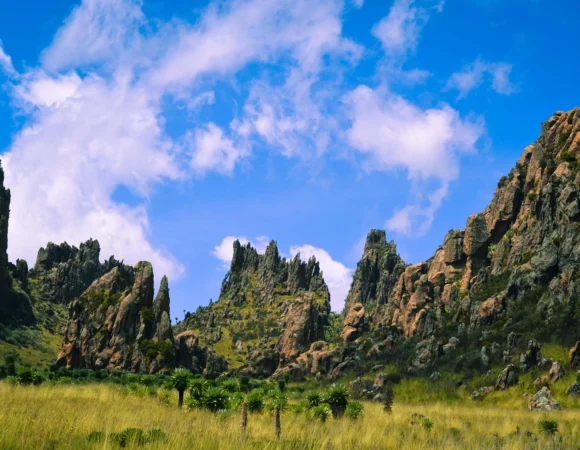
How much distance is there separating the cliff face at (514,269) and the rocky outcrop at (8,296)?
78.6 m

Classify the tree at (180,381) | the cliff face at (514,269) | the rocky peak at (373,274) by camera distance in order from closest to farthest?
the tree at (180,381), the cliff face at (514,269), the rocky peak at (373,274)

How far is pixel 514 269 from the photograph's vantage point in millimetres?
70375

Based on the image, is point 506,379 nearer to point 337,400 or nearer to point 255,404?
point 337,400

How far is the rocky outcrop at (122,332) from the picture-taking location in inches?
2938

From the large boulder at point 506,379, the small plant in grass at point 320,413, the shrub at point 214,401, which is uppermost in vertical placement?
the large boulder at point 506,379

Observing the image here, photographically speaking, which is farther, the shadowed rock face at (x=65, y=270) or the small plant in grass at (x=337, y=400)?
the shadowed rock face at (x=65, y=270)

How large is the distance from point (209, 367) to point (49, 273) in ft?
322

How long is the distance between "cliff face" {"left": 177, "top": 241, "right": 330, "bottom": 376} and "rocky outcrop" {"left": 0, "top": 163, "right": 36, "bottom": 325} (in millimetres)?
40991

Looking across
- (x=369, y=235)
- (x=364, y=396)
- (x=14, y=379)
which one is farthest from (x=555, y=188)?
(x=369, y=235)

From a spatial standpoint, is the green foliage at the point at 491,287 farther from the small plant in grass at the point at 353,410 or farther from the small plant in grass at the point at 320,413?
the small plant in grass at the point at 320,413

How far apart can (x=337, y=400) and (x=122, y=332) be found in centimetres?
6375

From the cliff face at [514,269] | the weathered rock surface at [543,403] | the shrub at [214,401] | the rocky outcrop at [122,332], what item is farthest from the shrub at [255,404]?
the rocky outcrop at [122,332]

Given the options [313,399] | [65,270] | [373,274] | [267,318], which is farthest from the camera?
[373,274]

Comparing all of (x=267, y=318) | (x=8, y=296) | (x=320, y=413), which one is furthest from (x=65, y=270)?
(x=320, y=413)
